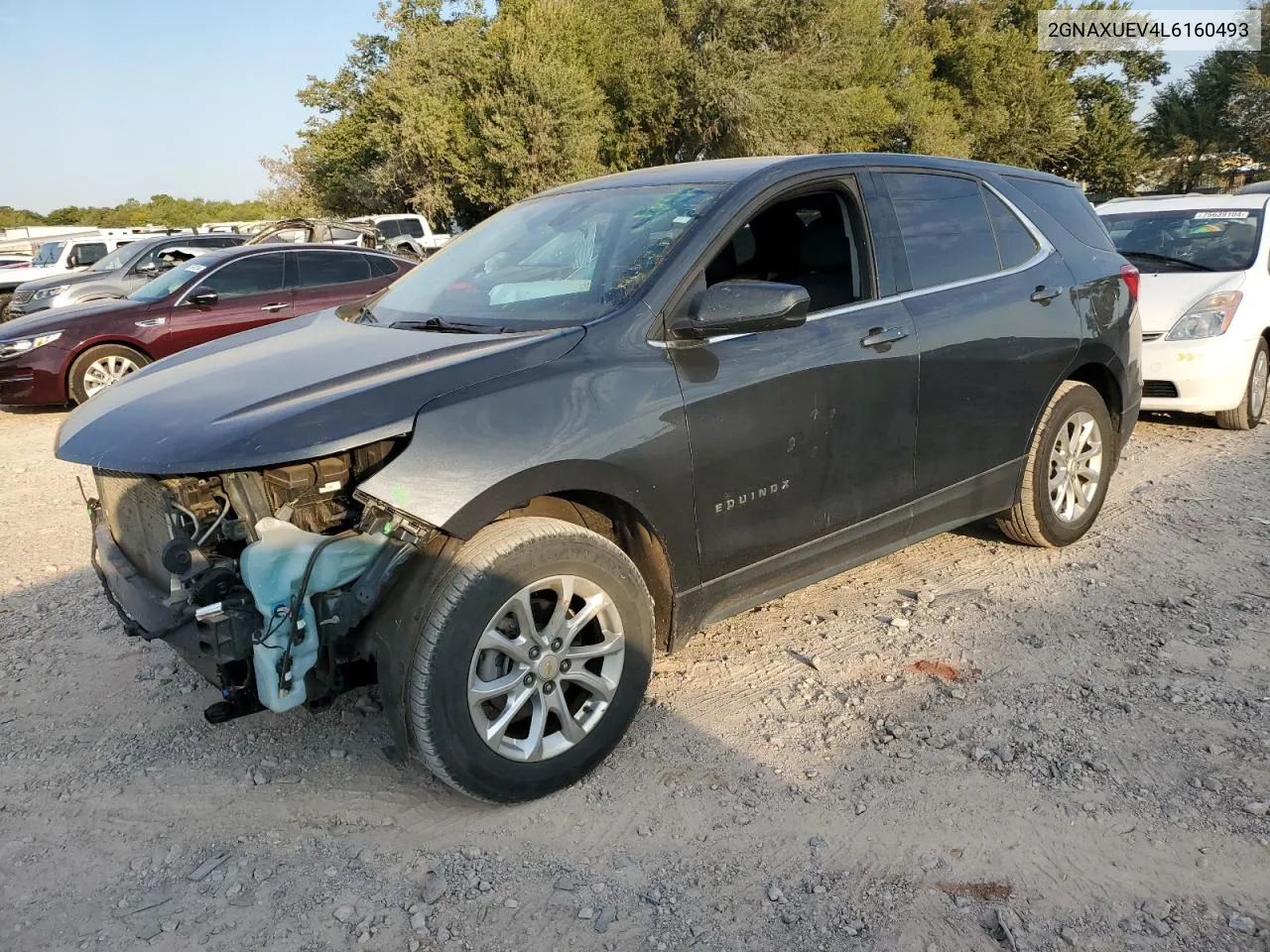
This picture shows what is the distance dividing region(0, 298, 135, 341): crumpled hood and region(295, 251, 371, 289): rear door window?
161 cm

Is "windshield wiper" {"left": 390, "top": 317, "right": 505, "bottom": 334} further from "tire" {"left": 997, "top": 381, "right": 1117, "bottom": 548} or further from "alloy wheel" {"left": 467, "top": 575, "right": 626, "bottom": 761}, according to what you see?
"tire" {"left": 997, "top": 381, "right": 1117, "bottom": 548}

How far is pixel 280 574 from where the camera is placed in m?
2.50

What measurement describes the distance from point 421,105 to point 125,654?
2716 cm

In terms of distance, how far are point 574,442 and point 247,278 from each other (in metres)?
8.02

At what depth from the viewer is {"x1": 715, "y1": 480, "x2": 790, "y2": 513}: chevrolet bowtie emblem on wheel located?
3.12 metres

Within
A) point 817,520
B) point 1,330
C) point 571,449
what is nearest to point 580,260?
point 571,449

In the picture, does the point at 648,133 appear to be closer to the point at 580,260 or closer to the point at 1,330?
the point at 1,330

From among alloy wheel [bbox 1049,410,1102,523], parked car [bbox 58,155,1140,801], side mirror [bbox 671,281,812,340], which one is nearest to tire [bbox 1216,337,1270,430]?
alloy wheel [bbox 1049,410,1102,523]

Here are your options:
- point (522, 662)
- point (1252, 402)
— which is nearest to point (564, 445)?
point (522, 662)

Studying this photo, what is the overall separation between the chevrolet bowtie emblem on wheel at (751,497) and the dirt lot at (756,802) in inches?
30.2

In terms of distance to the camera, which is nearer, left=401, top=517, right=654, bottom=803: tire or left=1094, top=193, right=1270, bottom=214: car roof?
left=401, top=517, right=654, bottom=803: tire

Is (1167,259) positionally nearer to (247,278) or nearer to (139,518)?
(139,518)

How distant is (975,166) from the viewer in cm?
432

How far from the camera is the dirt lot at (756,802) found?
2385 mm
